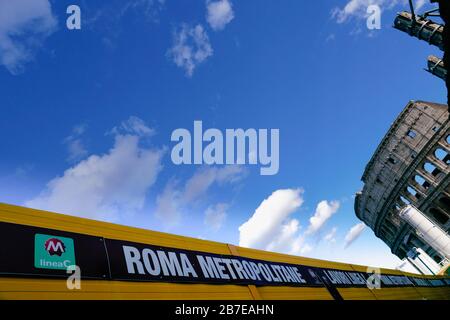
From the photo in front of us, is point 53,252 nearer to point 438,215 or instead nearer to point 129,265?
point 129,265

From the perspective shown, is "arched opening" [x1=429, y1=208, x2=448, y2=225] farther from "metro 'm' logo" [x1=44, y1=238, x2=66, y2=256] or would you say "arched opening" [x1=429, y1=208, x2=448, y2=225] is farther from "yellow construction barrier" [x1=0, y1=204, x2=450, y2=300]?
"metro 'm' logo" [x1=44, y1=238, x2=66, y2=256]

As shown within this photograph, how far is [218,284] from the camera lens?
7.84m

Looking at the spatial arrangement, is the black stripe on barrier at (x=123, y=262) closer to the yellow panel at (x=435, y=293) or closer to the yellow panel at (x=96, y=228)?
the yellow panel at (x=96, y=228)

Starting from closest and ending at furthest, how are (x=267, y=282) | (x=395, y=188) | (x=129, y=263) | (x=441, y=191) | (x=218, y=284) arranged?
(x=129, y=263), (x=218, y=284), (x=267, y=282), (x=441, y=191), (x=395, y=188)

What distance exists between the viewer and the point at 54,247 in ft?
17.9

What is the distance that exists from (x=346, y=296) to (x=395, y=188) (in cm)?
3611

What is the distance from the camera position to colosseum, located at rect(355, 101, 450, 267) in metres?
37.2

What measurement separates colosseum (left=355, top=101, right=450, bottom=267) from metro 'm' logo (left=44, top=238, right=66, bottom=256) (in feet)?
139

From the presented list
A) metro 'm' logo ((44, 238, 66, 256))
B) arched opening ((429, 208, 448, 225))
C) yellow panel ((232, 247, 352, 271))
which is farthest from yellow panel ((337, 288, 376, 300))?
arched opening ((429, 208, 448, 225))

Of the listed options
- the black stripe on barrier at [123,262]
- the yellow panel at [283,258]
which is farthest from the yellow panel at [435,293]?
the black stripe on barrier at [123,262]

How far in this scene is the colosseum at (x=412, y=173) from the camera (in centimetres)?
3725
